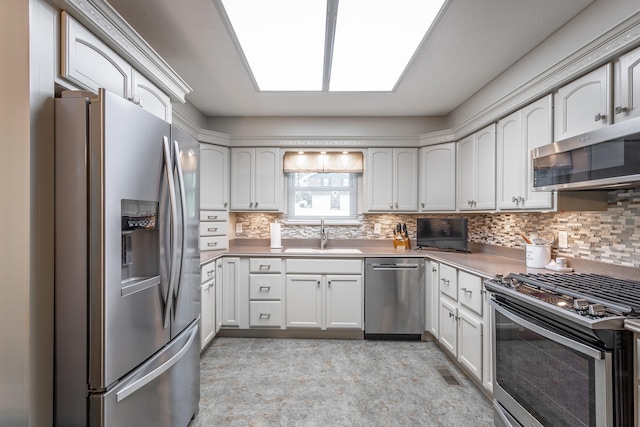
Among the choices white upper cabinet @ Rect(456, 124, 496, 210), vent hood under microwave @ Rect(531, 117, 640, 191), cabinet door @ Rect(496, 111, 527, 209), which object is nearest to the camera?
vent hood under microwave @ Rect(531, 117, 640, 191)

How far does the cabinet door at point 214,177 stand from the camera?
332 cm

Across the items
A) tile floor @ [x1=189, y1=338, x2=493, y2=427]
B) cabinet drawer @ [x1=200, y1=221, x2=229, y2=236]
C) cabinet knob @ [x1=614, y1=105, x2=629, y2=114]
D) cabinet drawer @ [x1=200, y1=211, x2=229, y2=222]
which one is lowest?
tile floor @ [x1=189, y1=338, x2=493, y2=427]

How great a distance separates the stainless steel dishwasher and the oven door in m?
1.24

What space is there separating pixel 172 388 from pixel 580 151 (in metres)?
2.46

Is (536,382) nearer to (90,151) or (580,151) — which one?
(580,151)

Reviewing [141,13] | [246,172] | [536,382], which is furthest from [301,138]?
[536,382]

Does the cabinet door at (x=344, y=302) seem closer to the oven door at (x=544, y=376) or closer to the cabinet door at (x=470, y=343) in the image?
the cabinet door at (x=470, y=343)

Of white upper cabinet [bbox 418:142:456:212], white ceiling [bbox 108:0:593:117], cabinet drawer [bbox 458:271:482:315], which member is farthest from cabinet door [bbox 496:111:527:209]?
white upper cabinet [bbox 418:142:456:212]

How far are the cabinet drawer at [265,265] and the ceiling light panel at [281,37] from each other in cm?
175

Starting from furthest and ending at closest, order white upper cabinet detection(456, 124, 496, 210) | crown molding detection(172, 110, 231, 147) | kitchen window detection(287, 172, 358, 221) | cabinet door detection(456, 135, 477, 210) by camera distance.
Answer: kitchen window detection(287, 172, 358, 221) < cabinet door detection(456, 135, 477, 210) < crown molding detection(172, 110, 231, 147) < white upper cabinet detection(456, 124, 496, 210)

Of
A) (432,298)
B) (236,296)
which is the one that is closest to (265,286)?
(236,296)

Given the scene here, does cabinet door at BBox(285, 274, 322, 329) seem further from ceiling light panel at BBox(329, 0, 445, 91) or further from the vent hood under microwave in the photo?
the vent hood under microwave

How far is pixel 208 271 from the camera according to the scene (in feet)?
9.10

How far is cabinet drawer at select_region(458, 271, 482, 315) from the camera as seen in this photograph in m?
2.16
